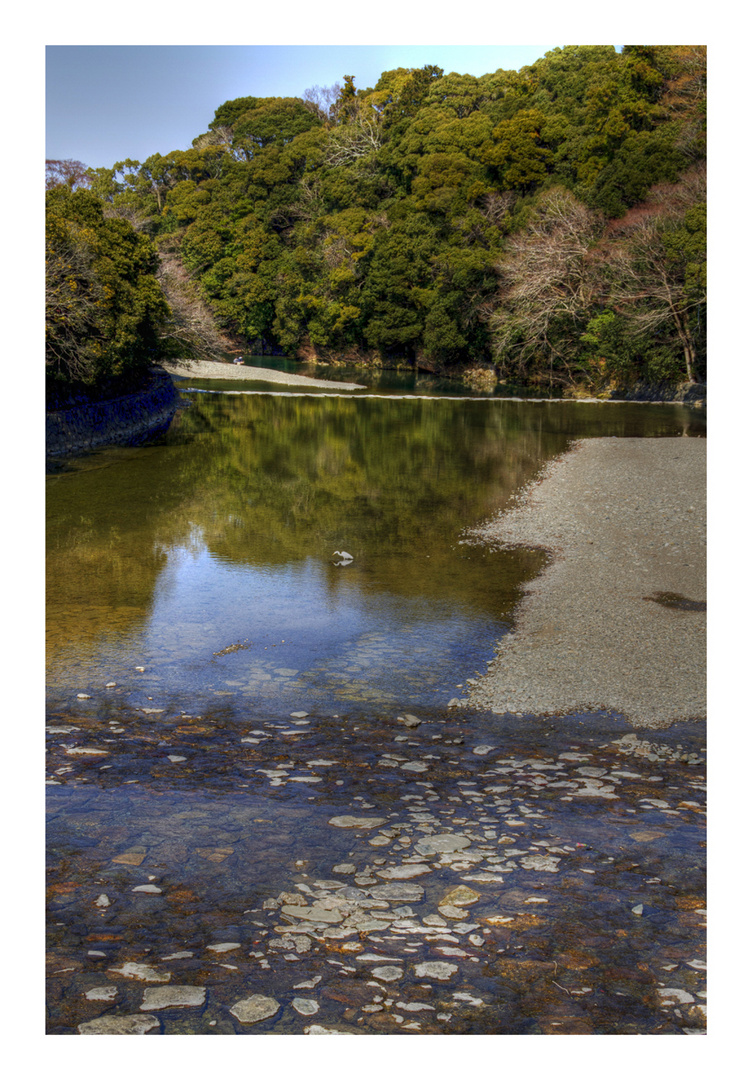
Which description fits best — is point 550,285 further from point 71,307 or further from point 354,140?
point 354,140

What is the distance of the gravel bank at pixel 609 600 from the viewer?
24.7ft

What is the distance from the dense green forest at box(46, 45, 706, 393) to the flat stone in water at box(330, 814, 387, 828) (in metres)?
17.8

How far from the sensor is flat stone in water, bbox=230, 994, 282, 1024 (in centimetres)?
318

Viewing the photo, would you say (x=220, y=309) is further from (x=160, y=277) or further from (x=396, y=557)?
(x=396, y=557)

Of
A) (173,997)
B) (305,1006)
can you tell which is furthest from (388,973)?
(173,997)

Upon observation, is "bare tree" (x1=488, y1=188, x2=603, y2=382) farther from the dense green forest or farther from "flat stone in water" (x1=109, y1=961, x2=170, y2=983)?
"flat stone in water" (x1=109, y1=961, x2=170, y2=983)

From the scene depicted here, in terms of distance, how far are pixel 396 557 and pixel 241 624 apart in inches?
141

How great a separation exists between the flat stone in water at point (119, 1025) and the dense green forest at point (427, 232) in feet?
63.1

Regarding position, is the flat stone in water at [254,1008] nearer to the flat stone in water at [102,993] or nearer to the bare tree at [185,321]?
the flat stone in water at [102,993]

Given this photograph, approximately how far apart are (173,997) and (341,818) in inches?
76.1

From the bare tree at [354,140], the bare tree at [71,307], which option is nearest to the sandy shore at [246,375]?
the bare tree at [354,140]

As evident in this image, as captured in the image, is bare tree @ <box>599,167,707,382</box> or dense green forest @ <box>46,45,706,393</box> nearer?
dense green forest @ <box>46,45,706,393</box>

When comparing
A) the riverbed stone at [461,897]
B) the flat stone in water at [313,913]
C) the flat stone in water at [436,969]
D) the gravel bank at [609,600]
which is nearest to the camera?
the flat stone in water at [436,969]

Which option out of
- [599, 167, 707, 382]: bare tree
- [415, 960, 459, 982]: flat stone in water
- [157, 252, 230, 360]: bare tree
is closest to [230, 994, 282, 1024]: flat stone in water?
[415, 960, 459, 982]: flat stone in water
